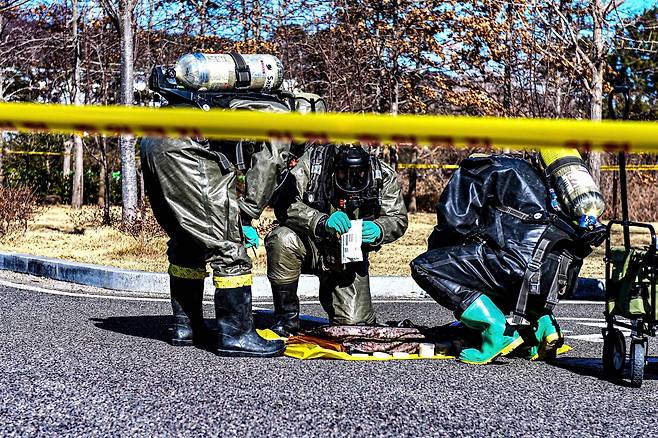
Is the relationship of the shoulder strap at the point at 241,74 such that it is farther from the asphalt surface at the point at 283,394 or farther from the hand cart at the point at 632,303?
the hand cart at the point at 632,303

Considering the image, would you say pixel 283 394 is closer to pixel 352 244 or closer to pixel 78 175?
pixel 352 244

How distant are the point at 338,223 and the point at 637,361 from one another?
1968mm

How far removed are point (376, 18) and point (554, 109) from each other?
427 cm

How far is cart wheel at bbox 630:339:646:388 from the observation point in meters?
4.62

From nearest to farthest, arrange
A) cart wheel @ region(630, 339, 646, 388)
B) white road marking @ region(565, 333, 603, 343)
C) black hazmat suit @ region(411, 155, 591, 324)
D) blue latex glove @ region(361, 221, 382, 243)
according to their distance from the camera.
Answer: cart wheel @ region(630, 339, 646, 388) → black hazmat suit @ region(411, 155, 591, 324) → blue latex glove @ region(361, 221, 382, 243) → white road marking @ region(565, 333, 603, 343)

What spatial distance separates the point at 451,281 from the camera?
17.5 ft

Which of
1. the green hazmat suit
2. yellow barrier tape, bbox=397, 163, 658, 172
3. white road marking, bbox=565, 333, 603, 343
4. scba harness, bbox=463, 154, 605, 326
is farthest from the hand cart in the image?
yellow barrier tape, bbox=397, 163, 658, 172

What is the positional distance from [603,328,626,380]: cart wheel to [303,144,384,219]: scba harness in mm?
1798

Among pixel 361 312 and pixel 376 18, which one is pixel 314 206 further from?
pixel 376 18

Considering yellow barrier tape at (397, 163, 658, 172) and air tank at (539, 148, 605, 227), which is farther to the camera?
yellow barrier tape at (397, 163, 658, 172)

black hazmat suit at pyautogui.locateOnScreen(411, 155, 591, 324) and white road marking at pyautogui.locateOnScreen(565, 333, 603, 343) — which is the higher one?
black hazmat suit at pyautogui.locateOnScreen(411, 155, 591, 324)

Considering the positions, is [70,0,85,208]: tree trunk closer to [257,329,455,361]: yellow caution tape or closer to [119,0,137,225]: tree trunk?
[119,0,137,225]: tree trunk

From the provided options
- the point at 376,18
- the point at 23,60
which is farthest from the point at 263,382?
the point at 23,60

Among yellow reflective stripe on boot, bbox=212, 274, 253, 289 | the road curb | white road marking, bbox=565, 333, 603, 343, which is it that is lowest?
white road marking, bbox=565, 333, 603, 343
